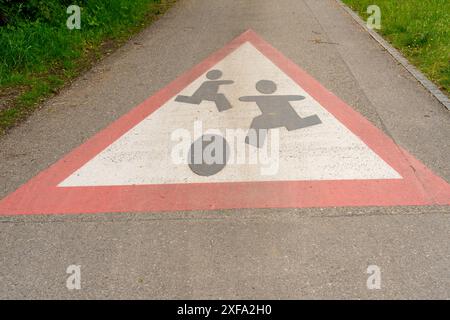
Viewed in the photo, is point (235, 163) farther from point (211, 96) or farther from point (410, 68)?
point (410, 68)

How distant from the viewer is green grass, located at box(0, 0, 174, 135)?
6859 mm

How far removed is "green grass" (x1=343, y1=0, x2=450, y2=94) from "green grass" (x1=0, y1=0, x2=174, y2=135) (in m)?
5.50

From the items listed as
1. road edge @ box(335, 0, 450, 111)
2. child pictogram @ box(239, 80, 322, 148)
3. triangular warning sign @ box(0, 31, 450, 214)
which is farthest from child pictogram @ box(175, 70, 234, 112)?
road edge @ box(335, 0, 450, 111)

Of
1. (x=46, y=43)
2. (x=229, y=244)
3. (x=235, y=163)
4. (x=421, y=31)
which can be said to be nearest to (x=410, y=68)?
(x=421, y=31)

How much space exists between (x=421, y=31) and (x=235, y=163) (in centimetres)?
573

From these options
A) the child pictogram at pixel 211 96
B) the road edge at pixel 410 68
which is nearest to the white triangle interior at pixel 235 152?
the child pictogram at pixel 211 96

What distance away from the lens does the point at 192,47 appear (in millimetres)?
9039

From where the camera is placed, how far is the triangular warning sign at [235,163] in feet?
14.4

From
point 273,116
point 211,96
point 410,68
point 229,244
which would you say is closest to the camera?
point 229,244

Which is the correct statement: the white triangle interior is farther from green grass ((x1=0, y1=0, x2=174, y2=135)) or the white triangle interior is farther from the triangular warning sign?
green grass ((x1=0, y1=0, x2=174, y2=135))

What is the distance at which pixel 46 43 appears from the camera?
819 centimetres

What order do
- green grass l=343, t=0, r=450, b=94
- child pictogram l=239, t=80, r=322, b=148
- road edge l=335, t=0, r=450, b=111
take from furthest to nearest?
green grass l=343, t=0, r=450, b=94
road edge l=335, t=0, r=450, b=111
child pictogram l=239, t=80, r=322, b=148

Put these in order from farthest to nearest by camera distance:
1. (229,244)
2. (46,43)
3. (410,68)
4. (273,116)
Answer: (46,43) < (410,68) < (273,116) < (229,244)

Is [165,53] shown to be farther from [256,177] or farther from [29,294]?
[29,294]
